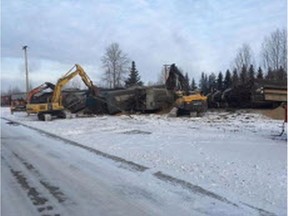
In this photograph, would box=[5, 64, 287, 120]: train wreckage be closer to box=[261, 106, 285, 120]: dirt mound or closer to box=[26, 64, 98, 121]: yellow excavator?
box=[26, 64, 98, 121]: yellow excavator

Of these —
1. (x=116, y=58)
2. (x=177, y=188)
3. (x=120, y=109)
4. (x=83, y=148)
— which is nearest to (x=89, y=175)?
(x=177, y=188)

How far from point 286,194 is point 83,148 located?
928 centimetres

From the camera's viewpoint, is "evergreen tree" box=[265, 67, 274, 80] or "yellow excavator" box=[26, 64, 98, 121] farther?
"evergreen tree" box=[265, 67, 274, 80]

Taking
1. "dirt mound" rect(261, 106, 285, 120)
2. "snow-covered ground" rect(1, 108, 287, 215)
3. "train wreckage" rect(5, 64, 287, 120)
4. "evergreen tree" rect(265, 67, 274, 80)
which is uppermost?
"evergreen tree" rect(265, 67, 274, 80)

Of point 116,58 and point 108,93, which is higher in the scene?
point 116,58

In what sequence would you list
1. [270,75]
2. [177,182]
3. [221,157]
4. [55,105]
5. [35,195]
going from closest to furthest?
[35,195] < [177,182] < [221,157] < [55,105] < [270,75]

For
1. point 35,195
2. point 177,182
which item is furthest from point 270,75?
point 35,195

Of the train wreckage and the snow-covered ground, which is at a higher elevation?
the train wreckage

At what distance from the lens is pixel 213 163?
37.6 feet

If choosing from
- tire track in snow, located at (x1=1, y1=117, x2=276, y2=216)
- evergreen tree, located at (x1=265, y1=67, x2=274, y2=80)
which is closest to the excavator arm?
tire track in snow, located at (x1=1, y1=117, x2=276, y2=216)

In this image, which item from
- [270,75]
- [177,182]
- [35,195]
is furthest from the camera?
[270,75]

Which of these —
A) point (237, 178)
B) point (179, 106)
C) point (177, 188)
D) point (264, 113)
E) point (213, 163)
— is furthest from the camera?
point (179, 106)

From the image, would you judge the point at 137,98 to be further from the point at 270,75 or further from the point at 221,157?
the point at 270,75

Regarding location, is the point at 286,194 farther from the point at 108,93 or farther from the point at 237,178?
the point at 108,93
